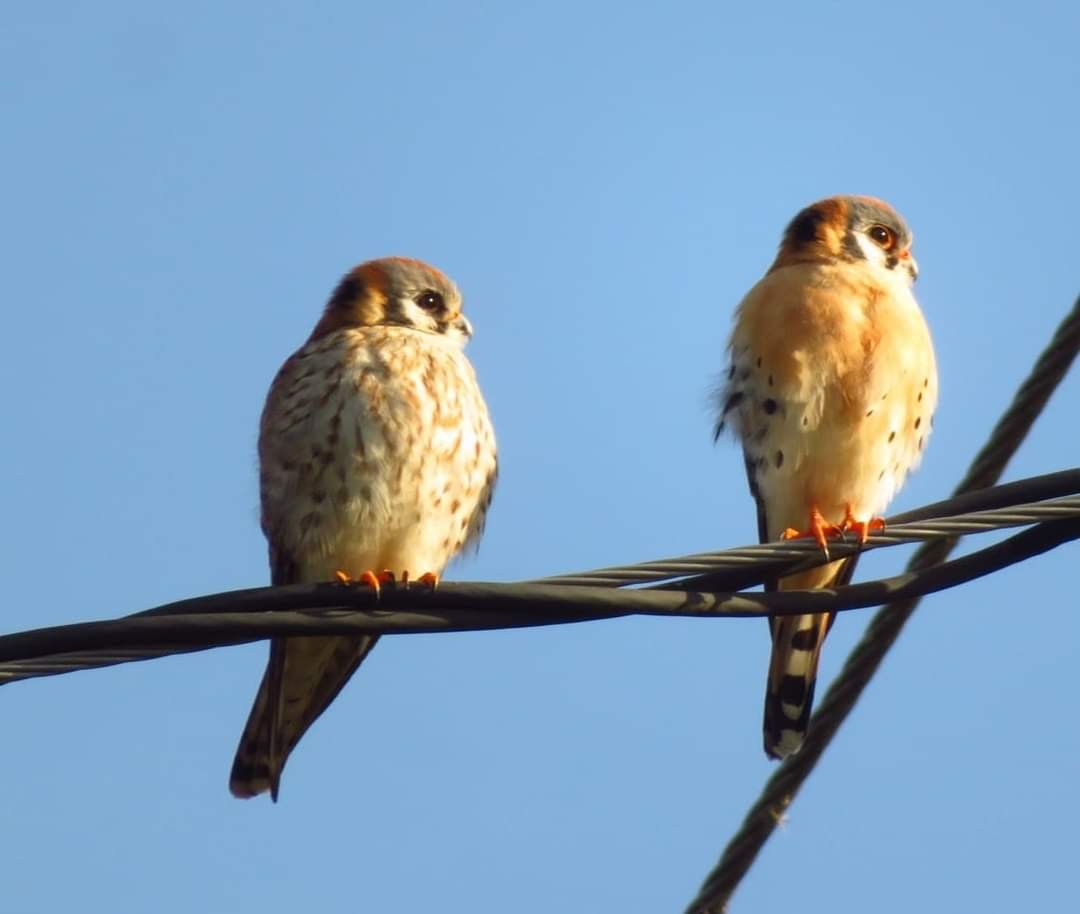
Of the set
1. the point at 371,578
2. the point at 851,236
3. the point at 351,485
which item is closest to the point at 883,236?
the point at 851,236

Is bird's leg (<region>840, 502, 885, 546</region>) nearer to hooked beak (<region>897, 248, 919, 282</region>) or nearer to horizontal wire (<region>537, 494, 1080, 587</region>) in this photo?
horizontal wire (<region>537, 494, 1080, 587</region>)

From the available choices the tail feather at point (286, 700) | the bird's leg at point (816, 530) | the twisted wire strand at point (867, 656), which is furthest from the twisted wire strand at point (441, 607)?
the tail feather at point (286, 700)

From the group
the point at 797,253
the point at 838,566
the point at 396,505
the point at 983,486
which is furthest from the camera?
the point at 797,253

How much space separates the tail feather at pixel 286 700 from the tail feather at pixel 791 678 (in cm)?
133

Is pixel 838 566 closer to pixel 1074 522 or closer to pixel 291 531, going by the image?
pixel 291 531

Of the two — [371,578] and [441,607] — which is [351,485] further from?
[441,607]

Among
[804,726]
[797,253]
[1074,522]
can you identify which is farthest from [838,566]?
[1074,522]

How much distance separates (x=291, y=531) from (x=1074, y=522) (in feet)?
9.18

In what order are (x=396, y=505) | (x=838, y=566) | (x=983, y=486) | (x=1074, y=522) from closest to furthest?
(x=1074, y=522), (x=983, y=486), (x=396, y=505), (x=838, y=566)

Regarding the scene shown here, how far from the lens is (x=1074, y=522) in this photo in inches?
145

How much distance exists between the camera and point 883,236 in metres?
6.79

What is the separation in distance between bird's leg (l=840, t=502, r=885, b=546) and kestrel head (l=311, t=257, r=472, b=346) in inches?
59.8

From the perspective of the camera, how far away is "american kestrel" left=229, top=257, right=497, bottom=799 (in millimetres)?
5609

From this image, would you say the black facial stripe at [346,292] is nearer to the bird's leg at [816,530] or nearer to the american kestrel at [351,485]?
the american kestrel at [351,485]
